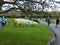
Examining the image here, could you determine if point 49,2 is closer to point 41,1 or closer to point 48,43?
point 41,1

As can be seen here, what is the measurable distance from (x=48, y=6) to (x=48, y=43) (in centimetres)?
267

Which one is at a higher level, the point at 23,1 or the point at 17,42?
the point at 23,1

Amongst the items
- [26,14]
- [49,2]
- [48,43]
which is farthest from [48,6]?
[48,43]

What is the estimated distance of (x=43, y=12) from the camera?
45.1ft

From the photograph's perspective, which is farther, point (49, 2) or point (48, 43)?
point (48, 43)

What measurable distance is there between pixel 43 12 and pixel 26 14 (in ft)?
3.87

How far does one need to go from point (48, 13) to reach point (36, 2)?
38.6 inches

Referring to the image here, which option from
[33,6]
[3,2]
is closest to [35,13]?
[33,6]

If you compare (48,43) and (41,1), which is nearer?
(41,1)

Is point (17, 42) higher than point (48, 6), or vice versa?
point (48, 6)

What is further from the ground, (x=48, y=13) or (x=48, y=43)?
(x=48, y=13)

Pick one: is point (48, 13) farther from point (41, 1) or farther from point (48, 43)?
point (48, 43)

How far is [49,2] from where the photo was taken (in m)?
13.6

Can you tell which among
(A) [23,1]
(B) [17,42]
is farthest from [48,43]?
(A) [23,1]
